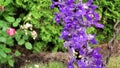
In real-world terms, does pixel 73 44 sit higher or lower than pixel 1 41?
higher

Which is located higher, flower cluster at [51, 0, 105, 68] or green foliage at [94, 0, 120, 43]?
flower cluster at [51, 0, 105, 68]

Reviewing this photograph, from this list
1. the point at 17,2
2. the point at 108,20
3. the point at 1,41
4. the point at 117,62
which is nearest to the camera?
the point at 1,41

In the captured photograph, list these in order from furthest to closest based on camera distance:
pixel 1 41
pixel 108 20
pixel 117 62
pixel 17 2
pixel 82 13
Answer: pixel 108 20 → pixel 17 2 → pixel 117 62 → pixel 1 41 → pixel 82 13

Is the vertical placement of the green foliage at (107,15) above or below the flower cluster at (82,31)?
below

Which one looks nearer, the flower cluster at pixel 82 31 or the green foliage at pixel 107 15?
the flower cluster at pixel 82 31

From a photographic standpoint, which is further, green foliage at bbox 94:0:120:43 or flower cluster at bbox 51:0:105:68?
green foliage at bbox 94:0:120:43

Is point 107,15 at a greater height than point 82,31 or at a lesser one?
lesser

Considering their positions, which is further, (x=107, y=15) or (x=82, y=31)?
(x=107, y=15)

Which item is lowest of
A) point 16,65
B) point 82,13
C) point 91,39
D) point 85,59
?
point 16,65

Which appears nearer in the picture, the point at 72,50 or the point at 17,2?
the point at 72,50

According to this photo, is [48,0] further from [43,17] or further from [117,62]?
[117,62]

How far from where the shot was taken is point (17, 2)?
17.8 ft

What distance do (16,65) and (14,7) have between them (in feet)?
3.24

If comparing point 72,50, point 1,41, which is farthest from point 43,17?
point 72,50
